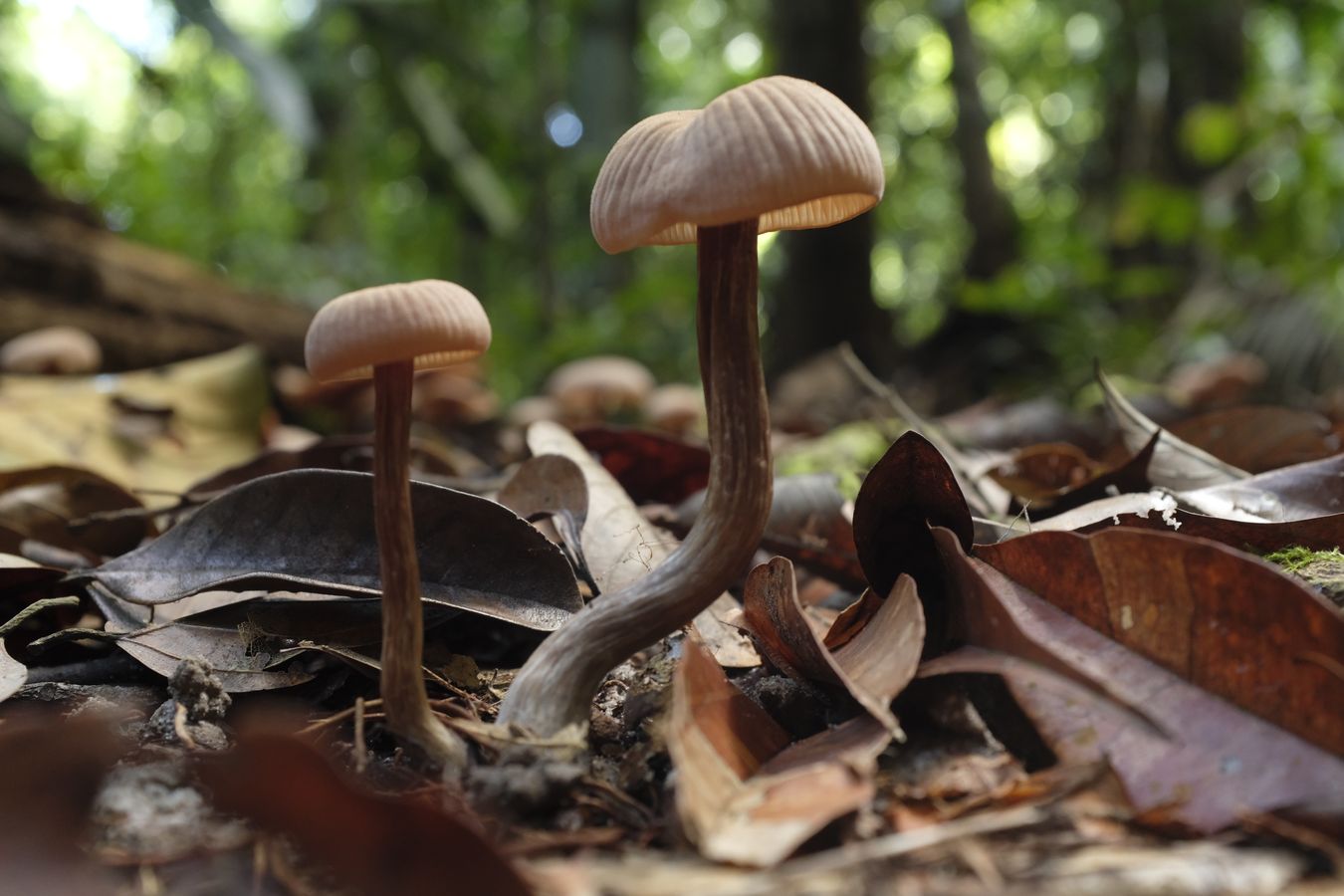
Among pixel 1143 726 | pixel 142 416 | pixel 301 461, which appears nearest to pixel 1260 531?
pixel 1143 726

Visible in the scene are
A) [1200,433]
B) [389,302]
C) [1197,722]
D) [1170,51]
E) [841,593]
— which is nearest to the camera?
[1197,722]

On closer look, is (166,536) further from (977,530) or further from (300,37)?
(300,37)

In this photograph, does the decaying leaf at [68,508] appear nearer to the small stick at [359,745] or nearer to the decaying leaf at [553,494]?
the decaying leaf at [553,494]

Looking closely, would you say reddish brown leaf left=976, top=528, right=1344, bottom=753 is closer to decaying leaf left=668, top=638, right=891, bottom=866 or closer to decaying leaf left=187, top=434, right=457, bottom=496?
decaying leaf left=668, top=638, right=891, bottom=866

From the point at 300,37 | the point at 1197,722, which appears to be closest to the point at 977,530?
the point at 1197,722

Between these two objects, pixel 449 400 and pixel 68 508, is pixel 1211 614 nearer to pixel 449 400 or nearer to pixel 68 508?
pixel 68 508


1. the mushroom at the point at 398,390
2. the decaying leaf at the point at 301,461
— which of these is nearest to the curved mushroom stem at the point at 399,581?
the mushroom at the point at 398,390

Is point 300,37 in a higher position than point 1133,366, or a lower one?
higher
